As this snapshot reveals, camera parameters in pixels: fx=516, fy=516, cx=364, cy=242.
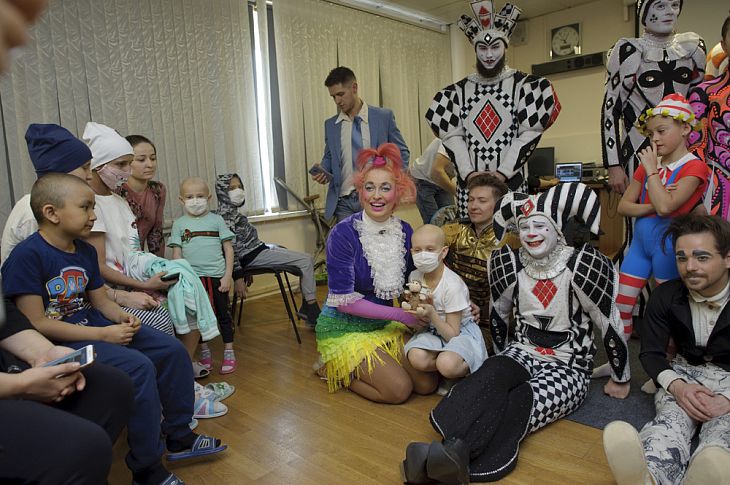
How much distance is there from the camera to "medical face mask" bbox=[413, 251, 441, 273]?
2.19 meters

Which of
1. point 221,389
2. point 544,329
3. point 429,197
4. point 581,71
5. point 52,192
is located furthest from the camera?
point 581,71

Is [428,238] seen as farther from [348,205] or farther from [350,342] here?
[348,205]

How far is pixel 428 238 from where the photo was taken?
86.8 inches

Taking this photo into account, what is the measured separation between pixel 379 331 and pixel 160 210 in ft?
5.18

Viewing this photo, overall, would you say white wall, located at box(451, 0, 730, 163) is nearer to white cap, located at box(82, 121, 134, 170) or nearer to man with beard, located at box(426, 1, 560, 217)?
man with beard, located at box(426, 1, 560, 217)

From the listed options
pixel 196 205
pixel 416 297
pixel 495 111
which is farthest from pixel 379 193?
pixel 196 205

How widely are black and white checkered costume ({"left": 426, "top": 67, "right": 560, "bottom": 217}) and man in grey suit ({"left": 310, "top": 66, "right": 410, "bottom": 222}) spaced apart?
67cm

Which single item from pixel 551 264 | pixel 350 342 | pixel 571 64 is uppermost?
pixel 571 64

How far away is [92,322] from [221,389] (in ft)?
2.94

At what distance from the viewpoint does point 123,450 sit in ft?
7.00

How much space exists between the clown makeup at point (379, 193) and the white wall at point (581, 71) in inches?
165

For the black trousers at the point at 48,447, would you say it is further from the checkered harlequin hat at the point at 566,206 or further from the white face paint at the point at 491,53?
the white face paint at the point at 491,53

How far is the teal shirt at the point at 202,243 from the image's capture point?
3008 mm

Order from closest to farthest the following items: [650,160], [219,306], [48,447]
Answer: [48,447], [650,160], [219,306]
